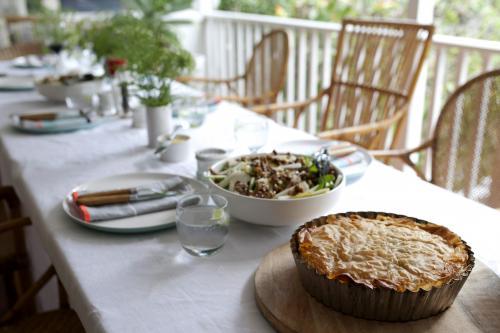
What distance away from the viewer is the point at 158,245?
1016 millimetres

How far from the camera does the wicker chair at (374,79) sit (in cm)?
227

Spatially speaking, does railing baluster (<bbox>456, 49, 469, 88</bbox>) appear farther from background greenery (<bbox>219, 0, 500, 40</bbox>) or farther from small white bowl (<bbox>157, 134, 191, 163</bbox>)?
background greenery (<bbox>219, 0, 500, 40</bbox>)

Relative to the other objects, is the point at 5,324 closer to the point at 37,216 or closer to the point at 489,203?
the point at 37,216

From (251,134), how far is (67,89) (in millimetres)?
991

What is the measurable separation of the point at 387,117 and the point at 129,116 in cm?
116

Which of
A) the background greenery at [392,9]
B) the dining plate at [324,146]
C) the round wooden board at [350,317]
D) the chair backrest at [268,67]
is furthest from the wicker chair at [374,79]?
the background greenery at [392,9]

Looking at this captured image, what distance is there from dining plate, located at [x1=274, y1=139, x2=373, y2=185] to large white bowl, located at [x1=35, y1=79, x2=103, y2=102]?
100cm

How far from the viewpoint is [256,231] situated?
1.07 metres

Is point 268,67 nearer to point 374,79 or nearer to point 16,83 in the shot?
point 374,79

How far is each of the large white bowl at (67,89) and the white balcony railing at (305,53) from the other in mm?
1669

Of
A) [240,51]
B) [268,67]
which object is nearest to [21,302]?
[268,67]

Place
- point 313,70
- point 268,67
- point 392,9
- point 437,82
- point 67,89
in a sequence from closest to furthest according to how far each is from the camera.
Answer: point 67,89 → point 437,82 → point 268,67 → point 313,70 → point 392,9

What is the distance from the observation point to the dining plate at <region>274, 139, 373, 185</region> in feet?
4.27

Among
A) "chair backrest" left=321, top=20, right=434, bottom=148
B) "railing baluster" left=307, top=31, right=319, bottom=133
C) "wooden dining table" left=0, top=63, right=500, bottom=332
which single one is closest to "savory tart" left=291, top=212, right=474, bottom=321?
"wooden dining table" left=0, top=63, right=500, bottom=332
